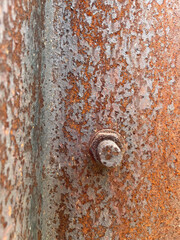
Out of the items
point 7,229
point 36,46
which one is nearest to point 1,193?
point 7,229

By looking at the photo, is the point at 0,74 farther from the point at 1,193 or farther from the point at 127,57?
the point at 127,57

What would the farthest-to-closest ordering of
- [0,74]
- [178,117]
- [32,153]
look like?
1. [178,117]
2. [32,153]
3. [0,74]

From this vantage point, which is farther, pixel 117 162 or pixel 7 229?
pixel 117 162
